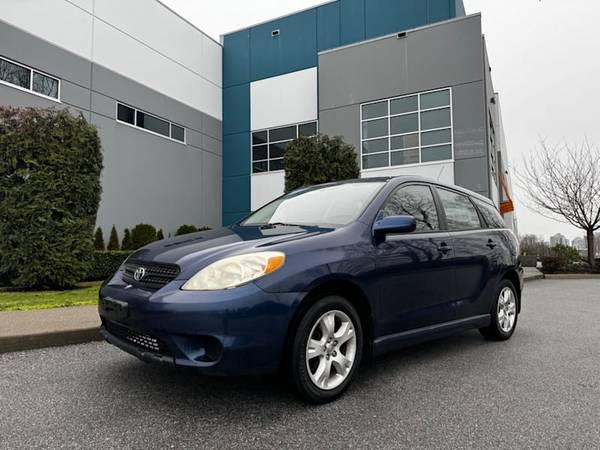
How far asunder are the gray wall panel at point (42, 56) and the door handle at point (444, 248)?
536 inches

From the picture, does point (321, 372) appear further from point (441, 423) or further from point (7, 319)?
point (7, 319)

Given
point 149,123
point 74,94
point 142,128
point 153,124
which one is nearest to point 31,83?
point 74,94

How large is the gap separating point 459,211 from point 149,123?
1507 cm

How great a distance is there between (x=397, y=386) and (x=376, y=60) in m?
16.2

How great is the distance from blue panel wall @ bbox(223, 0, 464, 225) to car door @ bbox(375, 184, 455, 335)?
1629cm

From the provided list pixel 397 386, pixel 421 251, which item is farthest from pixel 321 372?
pixel 421 251

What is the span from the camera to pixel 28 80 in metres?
12.8

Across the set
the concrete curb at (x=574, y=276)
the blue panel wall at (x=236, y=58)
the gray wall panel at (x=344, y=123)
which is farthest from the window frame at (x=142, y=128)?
the concrete curb at (x=574, y=276)

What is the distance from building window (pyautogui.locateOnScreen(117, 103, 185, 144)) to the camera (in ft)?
52.0

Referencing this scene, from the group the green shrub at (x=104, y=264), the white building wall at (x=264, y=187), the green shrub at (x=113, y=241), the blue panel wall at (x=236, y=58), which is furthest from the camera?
the blue panel wall at (x=236, y=58)

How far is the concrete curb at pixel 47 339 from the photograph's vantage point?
13.5 feet

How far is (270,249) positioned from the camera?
2.78 metres

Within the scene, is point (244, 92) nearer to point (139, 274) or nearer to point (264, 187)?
point (264, 187)

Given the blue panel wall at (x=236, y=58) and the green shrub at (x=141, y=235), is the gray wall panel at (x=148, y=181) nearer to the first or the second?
the green shrub at (x=141, y=235)
